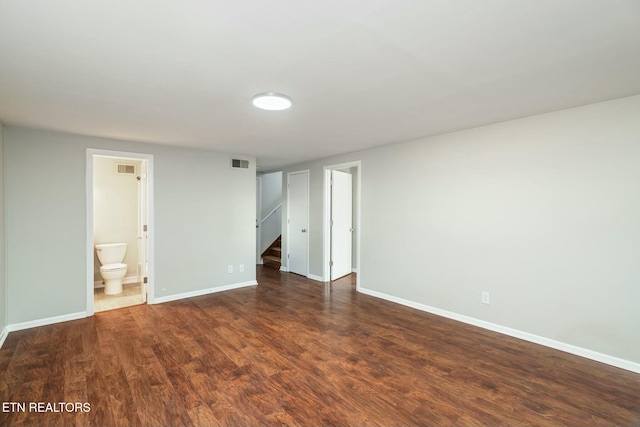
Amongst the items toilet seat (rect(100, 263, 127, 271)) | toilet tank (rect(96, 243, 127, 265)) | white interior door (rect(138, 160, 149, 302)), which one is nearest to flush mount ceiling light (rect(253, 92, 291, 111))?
white interior door (rect(138, 160, 149, 302))

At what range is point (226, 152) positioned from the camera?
4.75 meters

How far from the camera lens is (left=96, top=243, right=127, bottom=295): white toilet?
4.58m

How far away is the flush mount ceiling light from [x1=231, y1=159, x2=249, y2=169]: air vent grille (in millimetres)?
2566

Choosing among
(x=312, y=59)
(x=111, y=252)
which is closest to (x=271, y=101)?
(x=312, y=59)

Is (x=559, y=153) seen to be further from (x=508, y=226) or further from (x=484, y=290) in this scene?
(x=484, y=290)

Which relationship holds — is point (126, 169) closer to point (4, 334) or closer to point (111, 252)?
point (111, 252)

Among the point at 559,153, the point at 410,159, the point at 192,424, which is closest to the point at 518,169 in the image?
the point at 559,153

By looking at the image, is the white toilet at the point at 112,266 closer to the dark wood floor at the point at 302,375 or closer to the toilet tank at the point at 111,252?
the toilet tank at the point at 111,252

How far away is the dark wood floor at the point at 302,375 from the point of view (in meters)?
1.92

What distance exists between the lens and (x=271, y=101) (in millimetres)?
2402

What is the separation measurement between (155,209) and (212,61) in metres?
3.05

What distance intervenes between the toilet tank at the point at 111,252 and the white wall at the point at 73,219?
124 centimetres

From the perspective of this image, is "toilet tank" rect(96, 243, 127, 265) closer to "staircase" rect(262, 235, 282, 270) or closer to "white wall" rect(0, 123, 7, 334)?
"white wall" rect(0, 123, 7, 334)

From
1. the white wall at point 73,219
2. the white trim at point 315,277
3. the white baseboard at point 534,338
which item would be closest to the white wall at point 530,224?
the white baseboard at point 534,338
